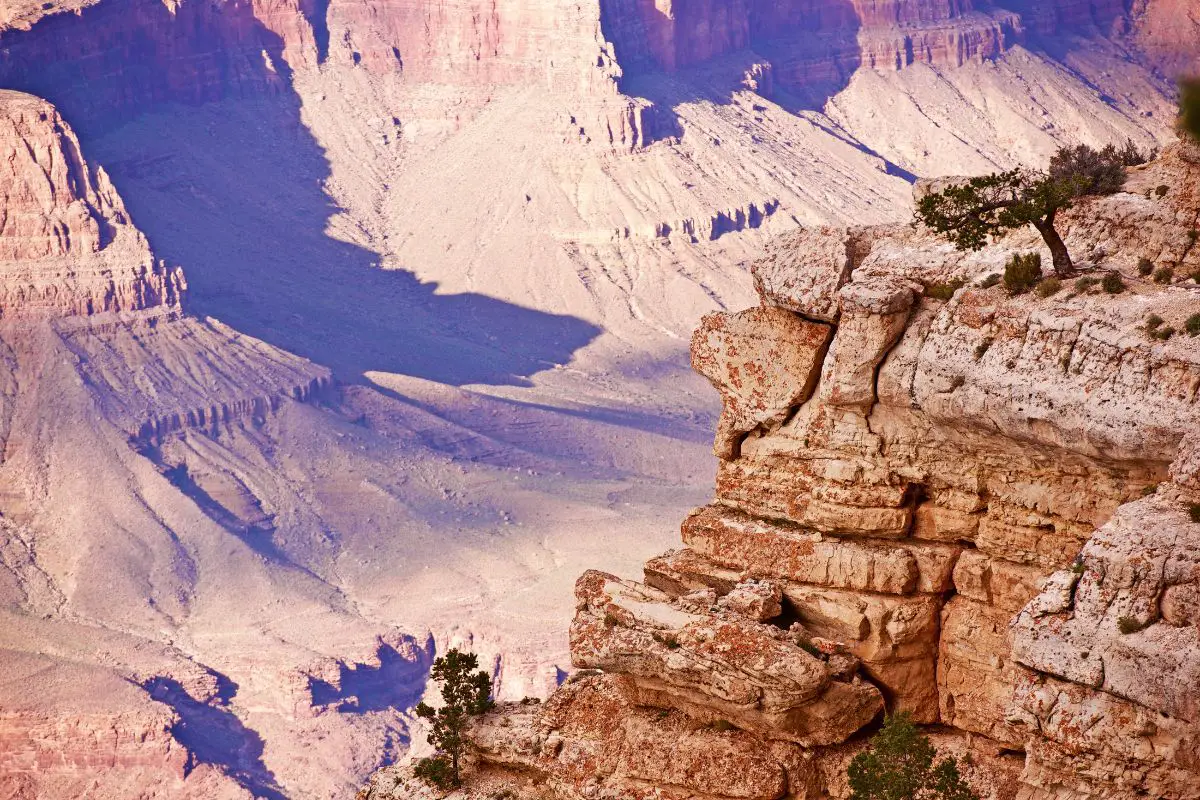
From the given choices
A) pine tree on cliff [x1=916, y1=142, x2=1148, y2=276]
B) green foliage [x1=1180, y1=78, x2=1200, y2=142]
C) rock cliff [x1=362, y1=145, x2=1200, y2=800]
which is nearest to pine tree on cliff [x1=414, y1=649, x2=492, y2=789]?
rock cliff [x1=362, y1=145, x2=1200, y2=800]

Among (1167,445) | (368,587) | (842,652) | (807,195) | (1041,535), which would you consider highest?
(1167,445)

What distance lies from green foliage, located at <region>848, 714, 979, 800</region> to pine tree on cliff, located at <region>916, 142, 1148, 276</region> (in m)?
7.81

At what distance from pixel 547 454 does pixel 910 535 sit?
110 meters

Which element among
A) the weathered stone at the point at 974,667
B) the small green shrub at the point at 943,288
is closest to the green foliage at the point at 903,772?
the weathered stone at the point at 974,667

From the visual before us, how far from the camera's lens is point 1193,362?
26062mm

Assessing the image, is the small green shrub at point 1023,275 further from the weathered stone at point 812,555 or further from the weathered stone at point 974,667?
the weathered stone at point 974,667

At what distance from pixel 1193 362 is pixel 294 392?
123299 millimetres

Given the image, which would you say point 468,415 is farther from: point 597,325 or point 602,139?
point 602,139

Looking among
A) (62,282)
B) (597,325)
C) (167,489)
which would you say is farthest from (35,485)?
(597,325)

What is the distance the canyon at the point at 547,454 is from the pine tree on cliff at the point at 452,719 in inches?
19.5

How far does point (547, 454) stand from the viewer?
141500mm

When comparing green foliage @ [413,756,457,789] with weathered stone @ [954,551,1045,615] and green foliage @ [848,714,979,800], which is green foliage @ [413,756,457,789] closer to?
green foliage @ [848,714,979,800]

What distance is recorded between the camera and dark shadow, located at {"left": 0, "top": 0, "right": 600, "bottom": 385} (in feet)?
532

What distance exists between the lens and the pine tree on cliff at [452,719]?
114 ft
